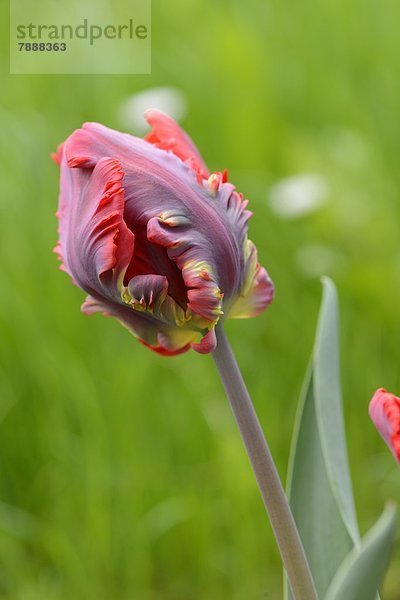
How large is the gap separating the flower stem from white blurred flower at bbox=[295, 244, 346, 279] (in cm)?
104

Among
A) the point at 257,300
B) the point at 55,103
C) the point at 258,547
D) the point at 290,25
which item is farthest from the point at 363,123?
the point at 257,300

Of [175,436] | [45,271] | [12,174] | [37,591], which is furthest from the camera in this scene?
[12,174]

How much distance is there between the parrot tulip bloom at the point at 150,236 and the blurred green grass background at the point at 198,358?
768 millimetres

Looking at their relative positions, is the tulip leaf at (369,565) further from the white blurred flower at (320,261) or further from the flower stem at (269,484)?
the white blurred flower at (320,261)

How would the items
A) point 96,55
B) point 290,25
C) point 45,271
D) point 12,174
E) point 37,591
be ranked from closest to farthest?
1. point 37,591
2. point 45,271
3. point 12,174
4. point 96,55
5. point 290,25

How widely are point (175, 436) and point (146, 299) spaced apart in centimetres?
94

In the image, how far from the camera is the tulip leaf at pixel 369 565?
1.15 feet

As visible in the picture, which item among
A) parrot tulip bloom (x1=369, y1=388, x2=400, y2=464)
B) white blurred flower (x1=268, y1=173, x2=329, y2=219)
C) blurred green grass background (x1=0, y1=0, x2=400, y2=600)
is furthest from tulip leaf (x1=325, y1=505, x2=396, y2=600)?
white blurred flower (x1=268, y1=173, x2=329, y2=219)

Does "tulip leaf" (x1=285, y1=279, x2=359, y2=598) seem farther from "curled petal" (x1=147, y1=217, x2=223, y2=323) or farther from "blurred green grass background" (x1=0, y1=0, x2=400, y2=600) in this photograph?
"blurred green grass background" (x1=0, y1=0, x2=400, y2=600)

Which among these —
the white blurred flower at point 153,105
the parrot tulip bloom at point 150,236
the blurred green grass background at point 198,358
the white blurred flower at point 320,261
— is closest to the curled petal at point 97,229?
the parrot tulip bloom at point 150,236

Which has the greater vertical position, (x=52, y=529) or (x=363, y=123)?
(x=363, y=123)

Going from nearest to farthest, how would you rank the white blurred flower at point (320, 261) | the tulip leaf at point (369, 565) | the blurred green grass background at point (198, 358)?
the tulip leaf at point (369, 565), the blurred green grass background at point (198, 358), the white blurred flower at point (320, 261)

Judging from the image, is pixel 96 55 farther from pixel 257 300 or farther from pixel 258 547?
pixel 257 300

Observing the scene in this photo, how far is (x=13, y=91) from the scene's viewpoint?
2000 mm
